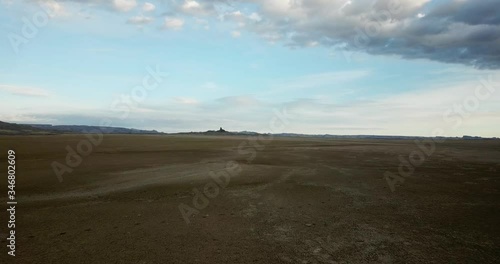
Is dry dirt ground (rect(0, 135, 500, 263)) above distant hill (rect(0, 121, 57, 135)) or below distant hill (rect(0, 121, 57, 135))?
below

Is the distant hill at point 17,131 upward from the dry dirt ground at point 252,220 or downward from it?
upward

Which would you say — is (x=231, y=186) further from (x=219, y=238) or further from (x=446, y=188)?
(x=446, y=188)

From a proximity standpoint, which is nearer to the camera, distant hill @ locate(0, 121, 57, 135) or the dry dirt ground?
the dry dirt ground

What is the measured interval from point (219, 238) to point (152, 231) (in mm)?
1793

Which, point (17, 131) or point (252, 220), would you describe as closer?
point (252, 220)

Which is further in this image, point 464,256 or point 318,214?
point 318,214

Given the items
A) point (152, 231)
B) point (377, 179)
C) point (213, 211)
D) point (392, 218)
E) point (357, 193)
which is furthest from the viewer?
point (377, 179)

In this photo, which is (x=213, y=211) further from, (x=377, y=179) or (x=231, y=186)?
(x=377, y=179)

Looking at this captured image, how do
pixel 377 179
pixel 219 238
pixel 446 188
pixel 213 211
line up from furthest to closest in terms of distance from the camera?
pixel 377 179, pixel 446 188, pixel 213 211, pixel 219 238

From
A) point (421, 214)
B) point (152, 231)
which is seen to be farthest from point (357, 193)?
point (152, 231)

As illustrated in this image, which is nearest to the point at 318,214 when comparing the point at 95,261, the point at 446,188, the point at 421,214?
the point at 421,214

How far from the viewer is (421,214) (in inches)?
381

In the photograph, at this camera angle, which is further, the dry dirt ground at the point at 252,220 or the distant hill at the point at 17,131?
the distant hill at the point at 17,131

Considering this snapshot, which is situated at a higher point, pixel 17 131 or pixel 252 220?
pixel 17 131
